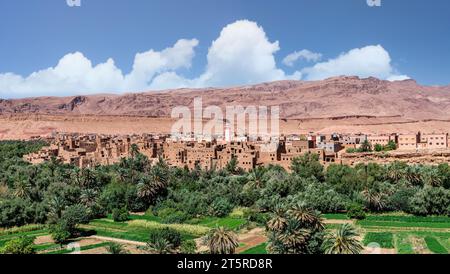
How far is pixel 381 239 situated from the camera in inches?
763

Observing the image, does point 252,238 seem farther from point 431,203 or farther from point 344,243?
point 431,203

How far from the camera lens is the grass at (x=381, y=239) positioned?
18.5 m

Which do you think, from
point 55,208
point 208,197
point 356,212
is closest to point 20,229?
point 55,208

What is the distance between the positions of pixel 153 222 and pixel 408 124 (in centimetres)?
5523

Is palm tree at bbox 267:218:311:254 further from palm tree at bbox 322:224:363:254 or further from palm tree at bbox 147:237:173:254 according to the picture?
palm tree at bbox 147:237:173:254

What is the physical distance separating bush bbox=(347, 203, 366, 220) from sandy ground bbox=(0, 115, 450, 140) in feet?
152

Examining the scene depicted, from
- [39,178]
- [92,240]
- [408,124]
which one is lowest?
[92,240]

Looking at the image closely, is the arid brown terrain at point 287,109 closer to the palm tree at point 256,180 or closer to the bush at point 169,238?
the palm tree at point 256,180

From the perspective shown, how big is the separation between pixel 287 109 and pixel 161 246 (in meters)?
80.9

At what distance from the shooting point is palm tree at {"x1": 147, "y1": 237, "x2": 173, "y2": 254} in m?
16.5

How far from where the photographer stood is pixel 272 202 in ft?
85.1

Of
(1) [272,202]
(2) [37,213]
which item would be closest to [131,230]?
(2) [37,213]

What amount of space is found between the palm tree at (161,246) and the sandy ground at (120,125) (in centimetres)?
5621
